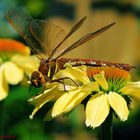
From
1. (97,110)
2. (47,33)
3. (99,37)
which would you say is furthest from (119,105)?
(99,37)

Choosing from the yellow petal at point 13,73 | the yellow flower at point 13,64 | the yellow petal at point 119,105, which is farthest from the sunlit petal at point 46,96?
the yellow petal at point 13,73

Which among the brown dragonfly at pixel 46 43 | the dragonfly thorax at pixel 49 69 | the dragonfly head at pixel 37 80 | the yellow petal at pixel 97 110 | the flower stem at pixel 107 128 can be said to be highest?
A: the brown dragonfly at pixel 46 43

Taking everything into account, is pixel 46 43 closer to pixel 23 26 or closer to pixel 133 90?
pixel 23 26

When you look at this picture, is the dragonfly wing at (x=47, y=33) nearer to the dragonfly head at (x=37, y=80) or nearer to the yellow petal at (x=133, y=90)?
the dragonfly head at (x=37, y=80)

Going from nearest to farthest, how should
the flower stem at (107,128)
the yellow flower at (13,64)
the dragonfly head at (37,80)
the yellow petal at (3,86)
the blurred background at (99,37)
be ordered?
the flower stem at (107,128) < the dragonfly head at (37,80) < the yellow petal at (3,86) < the yellow flower at (13,64) < the blurred background at (99,37)

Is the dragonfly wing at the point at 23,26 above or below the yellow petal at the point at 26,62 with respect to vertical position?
above

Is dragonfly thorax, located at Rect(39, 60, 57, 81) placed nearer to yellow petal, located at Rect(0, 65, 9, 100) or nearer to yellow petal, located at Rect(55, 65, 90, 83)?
yellow petal, located at Rect(55, 65, 90, 83)

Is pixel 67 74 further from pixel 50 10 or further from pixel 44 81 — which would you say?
pixel 50 10

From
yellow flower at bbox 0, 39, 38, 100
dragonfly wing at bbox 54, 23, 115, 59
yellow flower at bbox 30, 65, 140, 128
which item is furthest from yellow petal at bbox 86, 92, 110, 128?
yellow flower at bbox 0, 39, 38, 100
